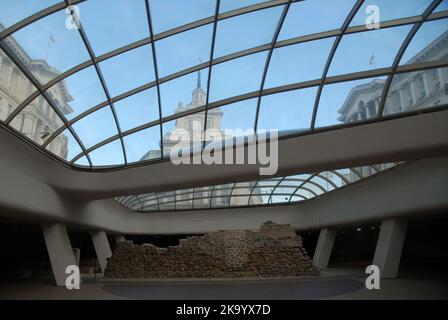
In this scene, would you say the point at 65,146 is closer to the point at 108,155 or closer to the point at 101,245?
the point at 108,155

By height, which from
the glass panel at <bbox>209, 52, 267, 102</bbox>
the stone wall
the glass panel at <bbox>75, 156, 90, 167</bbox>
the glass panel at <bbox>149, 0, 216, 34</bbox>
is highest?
the glass panel at <bbox>149, 0, 216, 34</bbox>

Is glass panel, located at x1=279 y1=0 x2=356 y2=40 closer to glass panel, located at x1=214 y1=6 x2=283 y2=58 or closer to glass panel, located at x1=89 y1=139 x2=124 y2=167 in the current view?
glass panel, located at x1=214 y1=6 x2=283 y2=58

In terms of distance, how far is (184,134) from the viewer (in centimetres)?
1545

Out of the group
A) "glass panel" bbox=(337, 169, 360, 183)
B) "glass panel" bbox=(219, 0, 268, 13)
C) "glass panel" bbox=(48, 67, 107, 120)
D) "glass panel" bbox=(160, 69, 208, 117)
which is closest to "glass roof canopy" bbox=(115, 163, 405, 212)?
"glass panel" bbox=(337, 169, 360, 183)

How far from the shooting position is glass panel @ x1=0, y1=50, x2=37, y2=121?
10027 mm

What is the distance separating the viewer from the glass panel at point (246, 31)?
11.2 meters

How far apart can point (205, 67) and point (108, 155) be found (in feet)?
22.9

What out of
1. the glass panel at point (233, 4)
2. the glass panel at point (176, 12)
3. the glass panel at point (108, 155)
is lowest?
the glass panel at point (108, 155)

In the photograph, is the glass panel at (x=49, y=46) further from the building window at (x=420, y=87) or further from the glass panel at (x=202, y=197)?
the glass panel at (x=202, y=197)

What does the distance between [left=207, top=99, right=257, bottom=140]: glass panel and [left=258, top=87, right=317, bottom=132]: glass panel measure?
487 mm

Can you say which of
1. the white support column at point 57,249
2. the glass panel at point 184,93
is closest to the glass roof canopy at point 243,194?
the white support column at point 57,249

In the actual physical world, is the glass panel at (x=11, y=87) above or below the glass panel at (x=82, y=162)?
above

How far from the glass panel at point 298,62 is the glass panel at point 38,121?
8851mm
